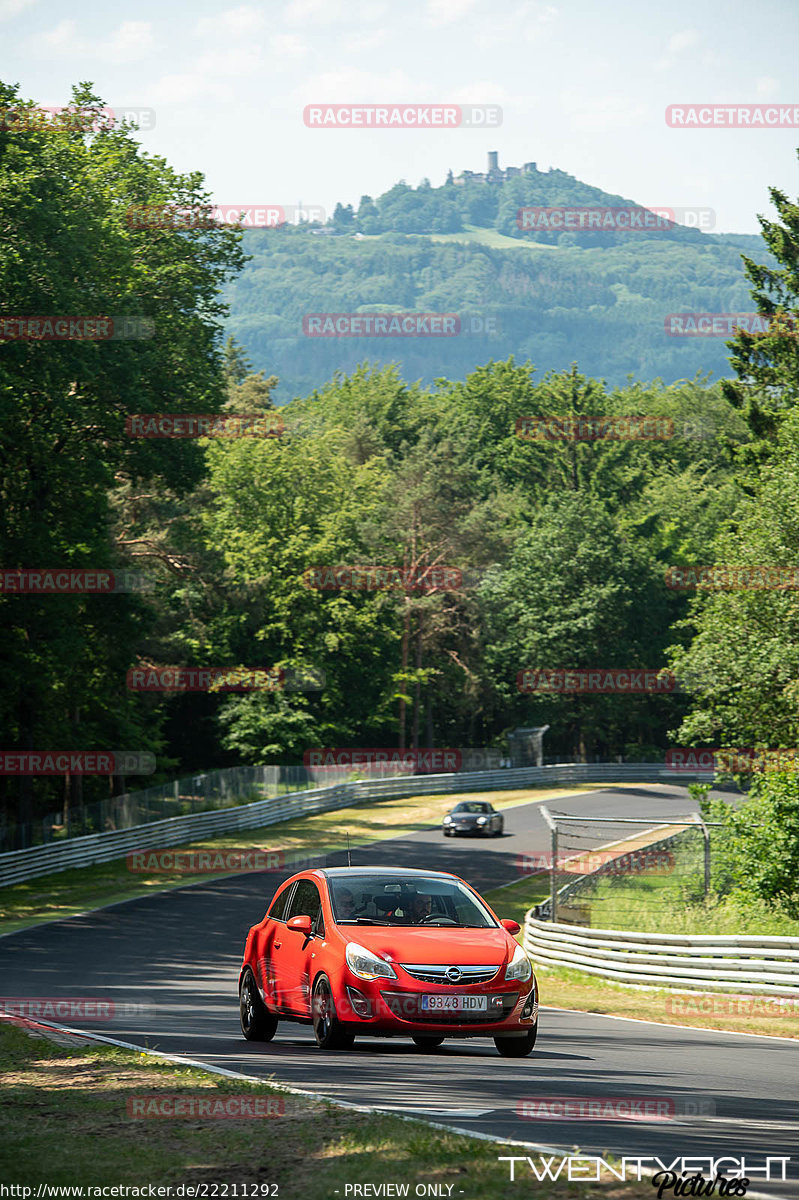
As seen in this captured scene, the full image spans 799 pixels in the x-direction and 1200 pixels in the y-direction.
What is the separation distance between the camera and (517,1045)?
1102 cm

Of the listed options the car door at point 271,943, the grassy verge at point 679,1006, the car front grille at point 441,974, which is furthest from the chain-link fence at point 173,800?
the car front grille at point 441,974

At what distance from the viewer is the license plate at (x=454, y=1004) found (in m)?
10.1

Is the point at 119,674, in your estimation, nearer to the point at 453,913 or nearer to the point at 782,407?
the point at 782,407

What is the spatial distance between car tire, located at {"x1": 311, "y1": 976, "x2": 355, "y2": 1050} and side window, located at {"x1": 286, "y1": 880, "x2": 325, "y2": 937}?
18.4 inches

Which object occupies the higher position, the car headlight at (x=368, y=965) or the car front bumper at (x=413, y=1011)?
the car headlight at (x=368, y=965)

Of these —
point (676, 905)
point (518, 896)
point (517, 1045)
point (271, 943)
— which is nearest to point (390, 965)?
point (517, 1045)

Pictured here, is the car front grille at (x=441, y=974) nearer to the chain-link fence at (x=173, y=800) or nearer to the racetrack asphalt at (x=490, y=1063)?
the racetrack asphalt at (x=490, y=1063)

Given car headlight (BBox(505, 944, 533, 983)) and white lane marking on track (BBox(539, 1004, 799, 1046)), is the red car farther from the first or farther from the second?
white lane marking on track (BBox(539, 1004, 799, 1046))

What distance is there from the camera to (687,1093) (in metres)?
9.27

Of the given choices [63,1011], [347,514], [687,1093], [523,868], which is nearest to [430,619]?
[347,514]

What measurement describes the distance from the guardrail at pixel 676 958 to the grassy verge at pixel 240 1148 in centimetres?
968

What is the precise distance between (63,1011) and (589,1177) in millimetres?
10493

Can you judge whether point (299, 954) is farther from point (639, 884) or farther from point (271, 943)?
point (639, 884)

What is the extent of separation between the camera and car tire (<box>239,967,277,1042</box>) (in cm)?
1215
